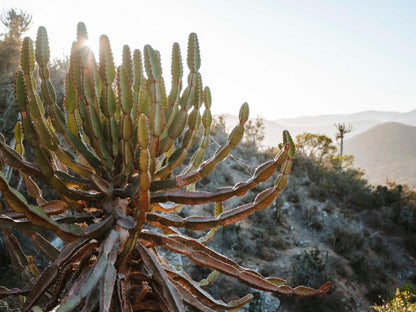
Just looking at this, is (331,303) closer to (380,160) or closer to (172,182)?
(172,182)

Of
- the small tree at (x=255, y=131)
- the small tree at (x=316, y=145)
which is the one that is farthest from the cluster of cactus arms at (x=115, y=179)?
the small tree at (x=255, y=131)

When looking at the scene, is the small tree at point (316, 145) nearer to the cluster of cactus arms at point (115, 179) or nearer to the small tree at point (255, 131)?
the small tree at point (255, 131)

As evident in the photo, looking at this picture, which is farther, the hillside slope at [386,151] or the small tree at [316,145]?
the hillside slope at [386,151]

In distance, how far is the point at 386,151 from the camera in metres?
101

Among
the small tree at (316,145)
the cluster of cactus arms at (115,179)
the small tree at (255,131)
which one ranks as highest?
the small tree at (255,131)

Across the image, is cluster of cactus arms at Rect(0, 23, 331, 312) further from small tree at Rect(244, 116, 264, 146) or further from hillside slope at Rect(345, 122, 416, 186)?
hillside slope at Rect(345, 122, 416, 186)

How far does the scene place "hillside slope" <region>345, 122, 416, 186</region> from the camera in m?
81.2

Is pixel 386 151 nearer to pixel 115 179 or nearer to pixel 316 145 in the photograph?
pixel 316 145

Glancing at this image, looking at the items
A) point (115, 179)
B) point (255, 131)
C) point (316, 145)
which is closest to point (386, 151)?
point (316, 145)

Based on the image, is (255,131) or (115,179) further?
(255,131)

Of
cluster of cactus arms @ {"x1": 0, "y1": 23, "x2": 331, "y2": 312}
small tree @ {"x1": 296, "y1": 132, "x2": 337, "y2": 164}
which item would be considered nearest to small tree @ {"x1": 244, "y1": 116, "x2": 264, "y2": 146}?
small tree @ {"x1": 296, "y1": 132, "x2": 337, "y2": 164}

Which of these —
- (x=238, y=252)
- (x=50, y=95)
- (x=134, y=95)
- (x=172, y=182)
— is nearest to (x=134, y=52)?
(x=134, y=95)

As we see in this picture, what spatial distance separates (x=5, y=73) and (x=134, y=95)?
10.9m

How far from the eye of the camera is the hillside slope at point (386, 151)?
81188mm
